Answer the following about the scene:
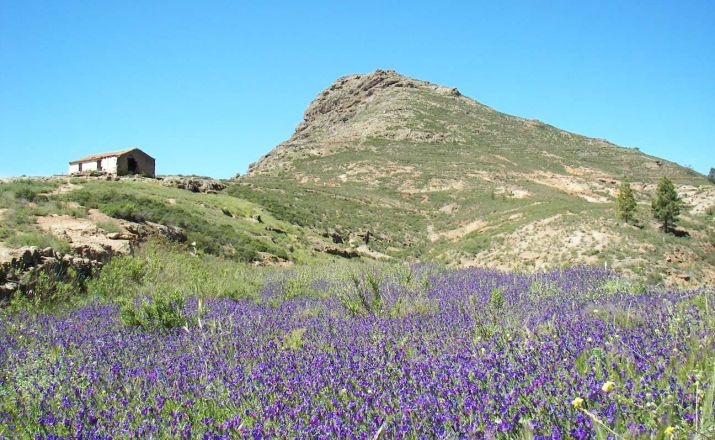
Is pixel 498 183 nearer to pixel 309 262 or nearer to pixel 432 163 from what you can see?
pixel 432 163

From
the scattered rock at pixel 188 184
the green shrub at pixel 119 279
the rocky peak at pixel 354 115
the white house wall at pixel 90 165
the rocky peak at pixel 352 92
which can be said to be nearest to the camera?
the green shrub at pixel 119 279

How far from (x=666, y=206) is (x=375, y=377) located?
2344 cm

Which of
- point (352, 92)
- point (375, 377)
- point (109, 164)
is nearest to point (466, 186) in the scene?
point (109, 164)

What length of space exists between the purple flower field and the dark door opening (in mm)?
36112

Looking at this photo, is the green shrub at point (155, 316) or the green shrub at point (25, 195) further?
the green shrub at point (25, 195)

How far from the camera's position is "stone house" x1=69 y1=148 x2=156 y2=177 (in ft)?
121

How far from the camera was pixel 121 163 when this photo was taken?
37.0 meters

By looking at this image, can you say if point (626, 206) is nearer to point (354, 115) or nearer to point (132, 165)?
point (132, 165)

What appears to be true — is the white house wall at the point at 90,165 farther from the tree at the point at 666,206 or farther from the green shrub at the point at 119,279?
the tree at the point at 666,206

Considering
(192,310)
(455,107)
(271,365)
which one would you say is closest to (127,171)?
(192,310)

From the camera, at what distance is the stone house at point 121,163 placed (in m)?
36.8

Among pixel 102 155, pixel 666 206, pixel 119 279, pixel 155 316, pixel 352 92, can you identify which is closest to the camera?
pixel 155 316

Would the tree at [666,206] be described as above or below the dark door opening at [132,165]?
below

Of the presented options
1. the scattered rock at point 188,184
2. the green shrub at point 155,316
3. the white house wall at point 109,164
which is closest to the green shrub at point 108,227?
the green shrub at point 155,316
